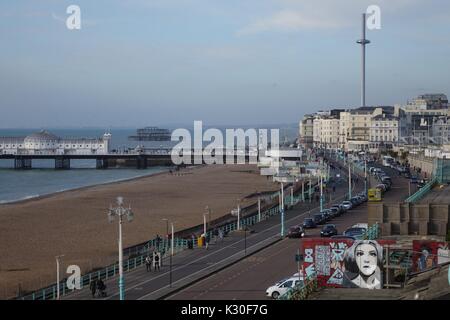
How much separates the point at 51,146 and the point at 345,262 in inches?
3403

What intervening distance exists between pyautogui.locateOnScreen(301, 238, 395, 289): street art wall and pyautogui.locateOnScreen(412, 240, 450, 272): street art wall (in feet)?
6.01

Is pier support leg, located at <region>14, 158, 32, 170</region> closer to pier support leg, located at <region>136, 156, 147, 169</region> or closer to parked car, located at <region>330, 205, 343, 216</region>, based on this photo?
pier support leg, located at <region>136, 156, 147, 169</region>

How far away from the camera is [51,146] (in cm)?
9606

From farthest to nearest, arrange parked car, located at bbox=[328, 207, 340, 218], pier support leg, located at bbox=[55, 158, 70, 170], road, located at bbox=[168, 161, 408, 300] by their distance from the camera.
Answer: pier support leg, located at bbox=[55, 158, 70, 170] < parked car, located at bbox=[328, 207, 340, 218] < road, located at bbox=[168, 161, 408, 300]

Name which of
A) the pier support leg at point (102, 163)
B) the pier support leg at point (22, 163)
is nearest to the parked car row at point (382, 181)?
the pier support leg at point (102, 163)

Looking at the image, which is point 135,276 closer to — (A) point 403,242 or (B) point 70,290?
(B) point 70,290

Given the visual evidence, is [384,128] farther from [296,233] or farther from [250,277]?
[250,277]

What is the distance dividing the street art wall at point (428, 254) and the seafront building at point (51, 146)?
81997 mm

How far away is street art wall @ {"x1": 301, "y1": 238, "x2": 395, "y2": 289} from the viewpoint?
13.1m

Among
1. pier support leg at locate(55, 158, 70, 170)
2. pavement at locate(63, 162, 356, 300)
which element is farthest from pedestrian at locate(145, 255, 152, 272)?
pier support leg at locate(55, 158, 70, 170)
